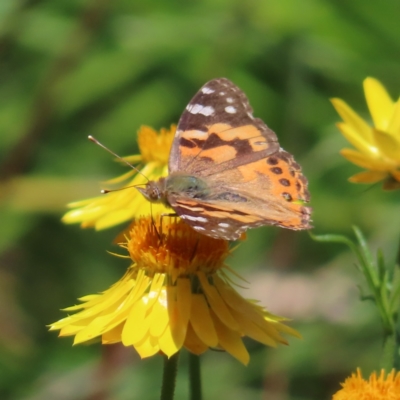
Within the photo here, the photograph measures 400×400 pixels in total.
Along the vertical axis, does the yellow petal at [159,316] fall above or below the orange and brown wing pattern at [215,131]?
below

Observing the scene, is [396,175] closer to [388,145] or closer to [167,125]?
[388,145]

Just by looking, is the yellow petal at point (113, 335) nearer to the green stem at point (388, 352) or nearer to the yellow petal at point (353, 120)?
the green stem at point (388, 352)

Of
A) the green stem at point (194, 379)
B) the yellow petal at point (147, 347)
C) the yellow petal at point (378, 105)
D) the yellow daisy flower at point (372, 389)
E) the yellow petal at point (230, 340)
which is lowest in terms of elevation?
the green stem at point (194, 379)

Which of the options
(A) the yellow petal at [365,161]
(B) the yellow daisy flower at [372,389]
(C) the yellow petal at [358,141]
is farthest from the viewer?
(C) the yellow petal at [358,141]

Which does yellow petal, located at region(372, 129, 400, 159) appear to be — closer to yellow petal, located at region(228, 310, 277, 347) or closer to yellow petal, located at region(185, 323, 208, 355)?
yellow petal, located at region(228, 310, 277, 347)

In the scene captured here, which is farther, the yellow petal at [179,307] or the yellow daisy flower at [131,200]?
the yellow daisy flower at [131,200]

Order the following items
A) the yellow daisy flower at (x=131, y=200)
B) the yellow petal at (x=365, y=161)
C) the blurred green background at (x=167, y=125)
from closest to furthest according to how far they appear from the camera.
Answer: the yellow petal at (x=365, y=161), the yellow daisy flower at (x=131, y=200), the blurred green background at (x=167, y=125)

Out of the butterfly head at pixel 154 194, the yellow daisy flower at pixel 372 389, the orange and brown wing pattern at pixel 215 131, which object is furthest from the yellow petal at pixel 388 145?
the yellow daisy flower at pixel 372 389
